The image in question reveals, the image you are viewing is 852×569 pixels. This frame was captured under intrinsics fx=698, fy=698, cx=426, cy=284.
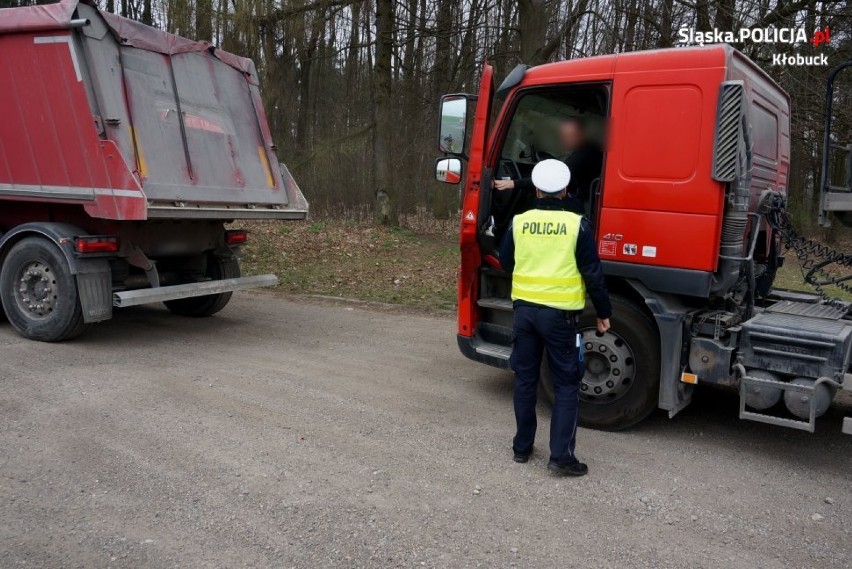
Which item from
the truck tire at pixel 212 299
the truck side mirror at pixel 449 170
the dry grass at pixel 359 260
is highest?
the truck side mirror at pixel 449 170

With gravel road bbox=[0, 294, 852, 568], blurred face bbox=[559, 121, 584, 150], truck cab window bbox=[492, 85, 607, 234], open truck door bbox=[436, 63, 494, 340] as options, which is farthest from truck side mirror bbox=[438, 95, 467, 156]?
gravel road bbox=[0, 294, 852, 568]

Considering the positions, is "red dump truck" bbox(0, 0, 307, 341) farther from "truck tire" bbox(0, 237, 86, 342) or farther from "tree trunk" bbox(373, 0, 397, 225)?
"tree trunk" bbox(373, 0, 397, 225)

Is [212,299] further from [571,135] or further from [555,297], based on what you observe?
[555,297]

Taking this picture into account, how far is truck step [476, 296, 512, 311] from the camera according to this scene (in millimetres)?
5148

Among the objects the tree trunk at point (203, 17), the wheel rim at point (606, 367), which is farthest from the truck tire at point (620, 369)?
the tree trunk at point (203, 17)

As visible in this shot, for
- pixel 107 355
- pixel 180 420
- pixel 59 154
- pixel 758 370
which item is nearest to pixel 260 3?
pixel 59 154

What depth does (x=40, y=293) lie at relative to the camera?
686 cm

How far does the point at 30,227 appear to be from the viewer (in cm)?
682

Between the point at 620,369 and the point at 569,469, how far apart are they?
929 mm

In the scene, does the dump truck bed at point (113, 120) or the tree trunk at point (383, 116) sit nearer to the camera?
the dump truck bed at point (113, 120)

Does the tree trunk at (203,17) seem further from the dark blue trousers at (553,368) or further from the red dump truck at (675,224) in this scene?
the dark blue trousers at (553,368)

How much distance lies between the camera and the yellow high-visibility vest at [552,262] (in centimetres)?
398

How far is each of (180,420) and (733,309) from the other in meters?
3.80

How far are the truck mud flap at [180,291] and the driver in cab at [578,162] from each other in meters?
3.59
